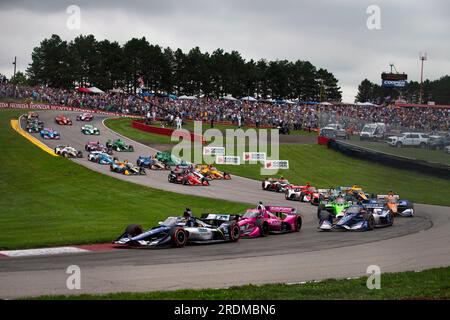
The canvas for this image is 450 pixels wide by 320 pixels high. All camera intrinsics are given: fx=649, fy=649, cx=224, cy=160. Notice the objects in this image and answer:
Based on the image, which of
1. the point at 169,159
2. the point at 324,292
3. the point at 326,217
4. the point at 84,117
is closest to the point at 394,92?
the point at 84,117

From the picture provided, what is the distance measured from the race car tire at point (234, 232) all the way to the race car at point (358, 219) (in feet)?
14.4

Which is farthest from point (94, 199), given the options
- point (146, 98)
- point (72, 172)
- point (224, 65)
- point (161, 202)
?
point (224, 65)

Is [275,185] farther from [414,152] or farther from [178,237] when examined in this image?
[178,237]

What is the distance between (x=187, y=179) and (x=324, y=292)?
29.1m

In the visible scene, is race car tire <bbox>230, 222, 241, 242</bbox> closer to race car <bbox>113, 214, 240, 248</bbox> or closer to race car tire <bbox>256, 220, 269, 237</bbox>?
race car <bbox>113, 214, 240, 248</bbox>

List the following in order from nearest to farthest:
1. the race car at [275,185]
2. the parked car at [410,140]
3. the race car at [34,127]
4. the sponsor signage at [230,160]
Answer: the race car at [275,185]
the parked car at [410,140]
the sponsor signage at [230,160]
the race car at [34,127]

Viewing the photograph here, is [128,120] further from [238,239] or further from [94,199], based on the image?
[238,239]

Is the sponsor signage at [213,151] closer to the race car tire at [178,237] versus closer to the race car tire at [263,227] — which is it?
the race car tire at [263,227]

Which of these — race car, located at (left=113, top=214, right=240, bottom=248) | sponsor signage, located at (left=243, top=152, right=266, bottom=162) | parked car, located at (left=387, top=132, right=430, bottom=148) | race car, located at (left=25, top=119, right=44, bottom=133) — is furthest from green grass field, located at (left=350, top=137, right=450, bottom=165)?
race car, located at (left=25, top=119, right=44, bottom=133)

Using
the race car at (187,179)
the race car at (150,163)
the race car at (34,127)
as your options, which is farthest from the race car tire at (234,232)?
the race car at (34,127)

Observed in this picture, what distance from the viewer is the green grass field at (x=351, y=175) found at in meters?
42.7

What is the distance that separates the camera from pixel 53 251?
18484mm

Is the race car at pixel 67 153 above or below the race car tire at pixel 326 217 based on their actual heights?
above

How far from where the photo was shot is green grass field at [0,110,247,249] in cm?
2222
